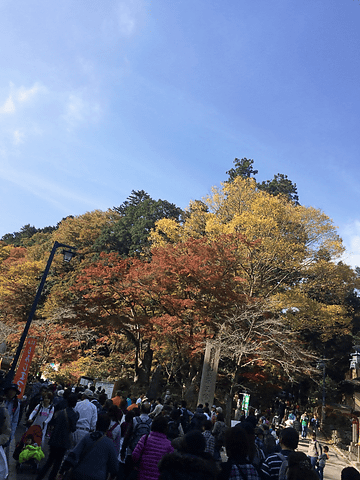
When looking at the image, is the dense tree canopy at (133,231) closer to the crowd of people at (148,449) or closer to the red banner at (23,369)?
the red banner at (23,369)

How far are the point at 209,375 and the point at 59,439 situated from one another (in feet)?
37.5

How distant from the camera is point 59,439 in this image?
5309 mm

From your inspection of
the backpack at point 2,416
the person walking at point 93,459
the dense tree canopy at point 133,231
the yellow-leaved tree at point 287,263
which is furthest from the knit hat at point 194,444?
the dense tree canopy at point 133,231

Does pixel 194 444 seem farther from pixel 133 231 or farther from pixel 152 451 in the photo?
pixel 133 231

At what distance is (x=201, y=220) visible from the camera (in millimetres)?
31234

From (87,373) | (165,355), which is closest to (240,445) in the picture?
(87,373)

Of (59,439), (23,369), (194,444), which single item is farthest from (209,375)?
(194,444)

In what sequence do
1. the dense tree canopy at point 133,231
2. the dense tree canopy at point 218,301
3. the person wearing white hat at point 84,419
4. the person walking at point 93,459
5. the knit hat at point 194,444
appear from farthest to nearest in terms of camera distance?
the dense tree canopy at point 133,231 → the dense tree canopy at point 218,301 → the person wearing white hat at point 84,419 → the person walking at point 93,459 → the knit hat at point 194,444

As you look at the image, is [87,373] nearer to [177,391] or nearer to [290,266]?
[177,391]

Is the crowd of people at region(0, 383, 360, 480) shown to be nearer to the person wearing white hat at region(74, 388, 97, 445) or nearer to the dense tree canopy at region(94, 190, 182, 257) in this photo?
the person wearing white hat at region(74, 388, 97, 445)

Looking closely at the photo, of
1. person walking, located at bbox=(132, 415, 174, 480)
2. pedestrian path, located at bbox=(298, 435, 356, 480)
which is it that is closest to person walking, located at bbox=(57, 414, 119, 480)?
person walking, located at bbox=(132, 415, 174, 480)

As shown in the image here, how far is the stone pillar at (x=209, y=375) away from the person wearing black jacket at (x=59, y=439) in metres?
11.0

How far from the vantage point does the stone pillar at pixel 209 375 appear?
51.1ft

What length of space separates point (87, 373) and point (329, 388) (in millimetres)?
18214
